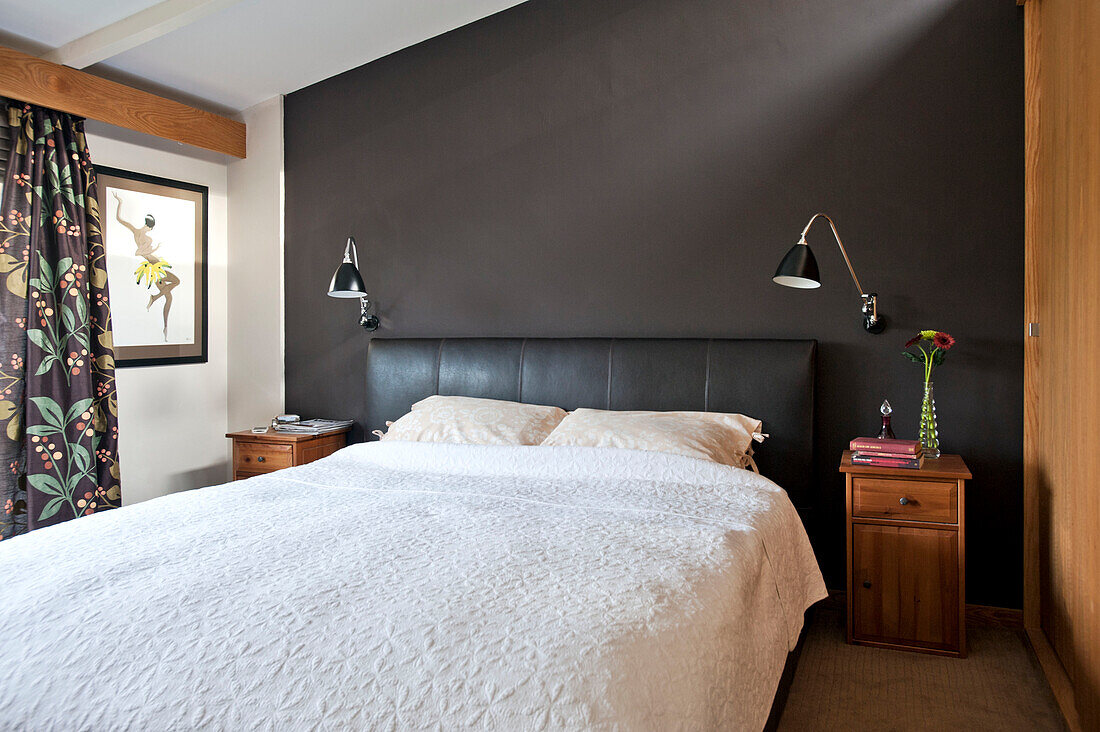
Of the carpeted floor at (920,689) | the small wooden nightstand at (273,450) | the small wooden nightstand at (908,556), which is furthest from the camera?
the small wooden nightstand at (273,450)

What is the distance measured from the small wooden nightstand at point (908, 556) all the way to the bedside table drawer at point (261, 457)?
2.48 meters

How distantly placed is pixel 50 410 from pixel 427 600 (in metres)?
2.69

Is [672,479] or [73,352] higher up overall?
[73,352]

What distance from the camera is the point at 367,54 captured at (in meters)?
3.80

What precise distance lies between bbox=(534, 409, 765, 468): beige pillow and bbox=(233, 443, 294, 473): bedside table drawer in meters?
1.41

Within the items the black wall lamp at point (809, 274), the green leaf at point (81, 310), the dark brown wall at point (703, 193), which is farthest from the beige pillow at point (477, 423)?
the green leaf at point (81, 310)

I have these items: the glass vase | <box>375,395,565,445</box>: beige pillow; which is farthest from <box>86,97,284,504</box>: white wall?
the glass vase

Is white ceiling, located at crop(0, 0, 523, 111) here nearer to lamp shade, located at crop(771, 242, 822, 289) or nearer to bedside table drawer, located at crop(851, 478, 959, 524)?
lamp shade, located at crop(771, 242, 822, 289)

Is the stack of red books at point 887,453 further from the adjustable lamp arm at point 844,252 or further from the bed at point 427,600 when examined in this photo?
the adjustable lamp arm at point 844,252

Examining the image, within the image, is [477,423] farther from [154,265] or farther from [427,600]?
[154,265]

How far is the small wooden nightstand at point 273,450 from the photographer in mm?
3568

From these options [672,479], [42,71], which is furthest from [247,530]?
[42,71]

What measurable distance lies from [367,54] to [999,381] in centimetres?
323

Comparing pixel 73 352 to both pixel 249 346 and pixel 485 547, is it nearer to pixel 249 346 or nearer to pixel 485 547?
pixel 249 346
